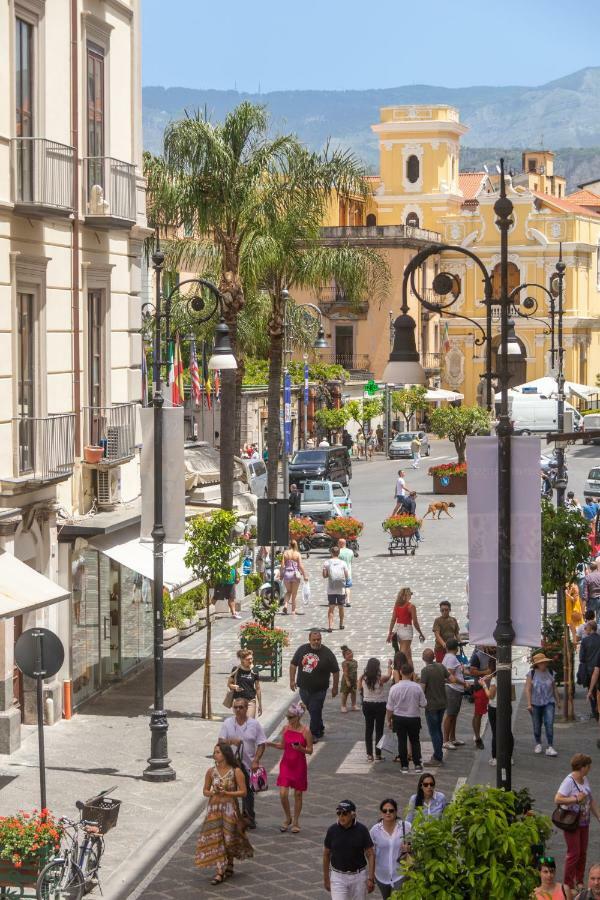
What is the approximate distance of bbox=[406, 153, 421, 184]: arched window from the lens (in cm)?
9925

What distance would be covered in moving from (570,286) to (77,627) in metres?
72.8

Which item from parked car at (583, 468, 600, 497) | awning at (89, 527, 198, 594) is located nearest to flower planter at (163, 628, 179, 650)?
awning at (89, 527, 198, 594)

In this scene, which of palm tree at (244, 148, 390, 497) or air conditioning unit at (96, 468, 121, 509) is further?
palm tree at (244, 148, 390, 497)


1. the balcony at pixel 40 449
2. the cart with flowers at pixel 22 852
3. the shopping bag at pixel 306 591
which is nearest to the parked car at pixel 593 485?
the shopping bag at pixel 306 591

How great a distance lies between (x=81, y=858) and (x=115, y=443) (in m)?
10.3

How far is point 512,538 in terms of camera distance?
1349cm

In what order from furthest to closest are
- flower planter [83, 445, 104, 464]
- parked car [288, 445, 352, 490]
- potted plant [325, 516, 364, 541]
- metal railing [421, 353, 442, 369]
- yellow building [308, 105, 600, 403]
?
metal railing [421, 353, 442, 369] → yellow building [308, 105, 600, 403] → parked car [288, 445, 352, 490] → potted plant [325, 516, 364, 541] → flower planter [83, 445, 104, 464]

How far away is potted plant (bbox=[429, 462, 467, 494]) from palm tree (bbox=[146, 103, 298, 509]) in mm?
21527

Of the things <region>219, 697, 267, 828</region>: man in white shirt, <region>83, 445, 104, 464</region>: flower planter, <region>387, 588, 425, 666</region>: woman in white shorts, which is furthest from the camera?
<region>387, 588, 425, 666</region>: woman in white shorts

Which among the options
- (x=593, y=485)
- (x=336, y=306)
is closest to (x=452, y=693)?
(x=593, y=485)

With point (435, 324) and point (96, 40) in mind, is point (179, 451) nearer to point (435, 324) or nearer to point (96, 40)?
point (96, 40)

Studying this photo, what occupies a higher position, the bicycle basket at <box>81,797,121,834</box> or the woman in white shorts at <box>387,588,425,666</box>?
the woman in white shorts at <box>387,588,425,666</box>

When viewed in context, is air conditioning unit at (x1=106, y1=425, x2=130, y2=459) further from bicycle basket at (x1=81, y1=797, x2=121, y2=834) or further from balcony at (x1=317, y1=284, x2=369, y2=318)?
balcony at (x1=317, y1=284, x2=369, y2=318)

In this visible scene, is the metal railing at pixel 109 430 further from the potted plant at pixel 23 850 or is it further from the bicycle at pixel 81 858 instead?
the potted plant at pixel 23 850
